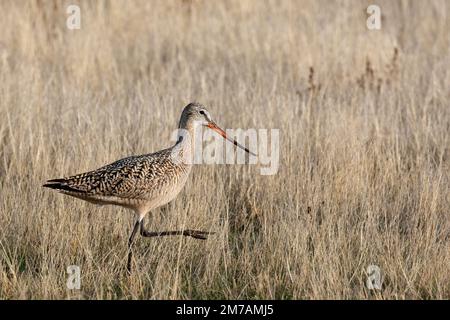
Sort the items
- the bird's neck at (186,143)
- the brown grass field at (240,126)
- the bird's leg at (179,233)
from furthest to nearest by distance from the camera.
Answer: the bird's neck at (186,143) → the bird's leg at (179,233) → the brown grass field at (240,126)

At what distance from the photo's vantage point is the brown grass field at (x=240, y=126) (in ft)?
19.9

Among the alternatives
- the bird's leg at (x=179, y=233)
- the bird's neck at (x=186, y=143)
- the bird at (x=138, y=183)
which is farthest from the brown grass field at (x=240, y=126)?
the bird's neck at (x=186, y=143)

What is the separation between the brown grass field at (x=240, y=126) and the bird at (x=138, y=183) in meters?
0.34

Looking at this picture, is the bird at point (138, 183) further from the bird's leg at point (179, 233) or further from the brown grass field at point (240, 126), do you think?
the brown grass field at point (240, 126)

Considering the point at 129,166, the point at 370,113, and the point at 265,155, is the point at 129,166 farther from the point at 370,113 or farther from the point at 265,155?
the point at 370,113

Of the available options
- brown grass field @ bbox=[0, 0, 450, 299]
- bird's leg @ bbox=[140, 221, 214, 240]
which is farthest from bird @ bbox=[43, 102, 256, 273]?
brown grass field @ bbox=[0, 0, 450, 299]

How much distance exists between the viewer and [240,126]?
8758 millimetres

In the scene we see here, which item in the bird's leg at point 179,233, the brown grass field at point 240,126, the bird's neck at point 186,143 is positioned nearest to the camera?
the brown grass field at point 240,126

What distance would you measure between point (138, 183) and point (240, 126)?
2.77 metres

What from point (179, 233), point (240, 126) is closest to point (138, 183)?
point (179, 233)

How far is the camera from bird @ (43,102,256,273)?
20.0 feet

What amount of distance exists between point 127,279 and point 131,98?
423 centimetres

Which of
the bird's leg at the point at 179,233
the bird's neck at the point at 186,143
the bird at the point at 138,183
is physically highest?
the bird's neck at the point at 186,143

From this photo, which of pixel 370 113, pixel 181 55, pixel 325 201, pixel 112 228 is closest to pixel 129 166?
pixel 112 228
